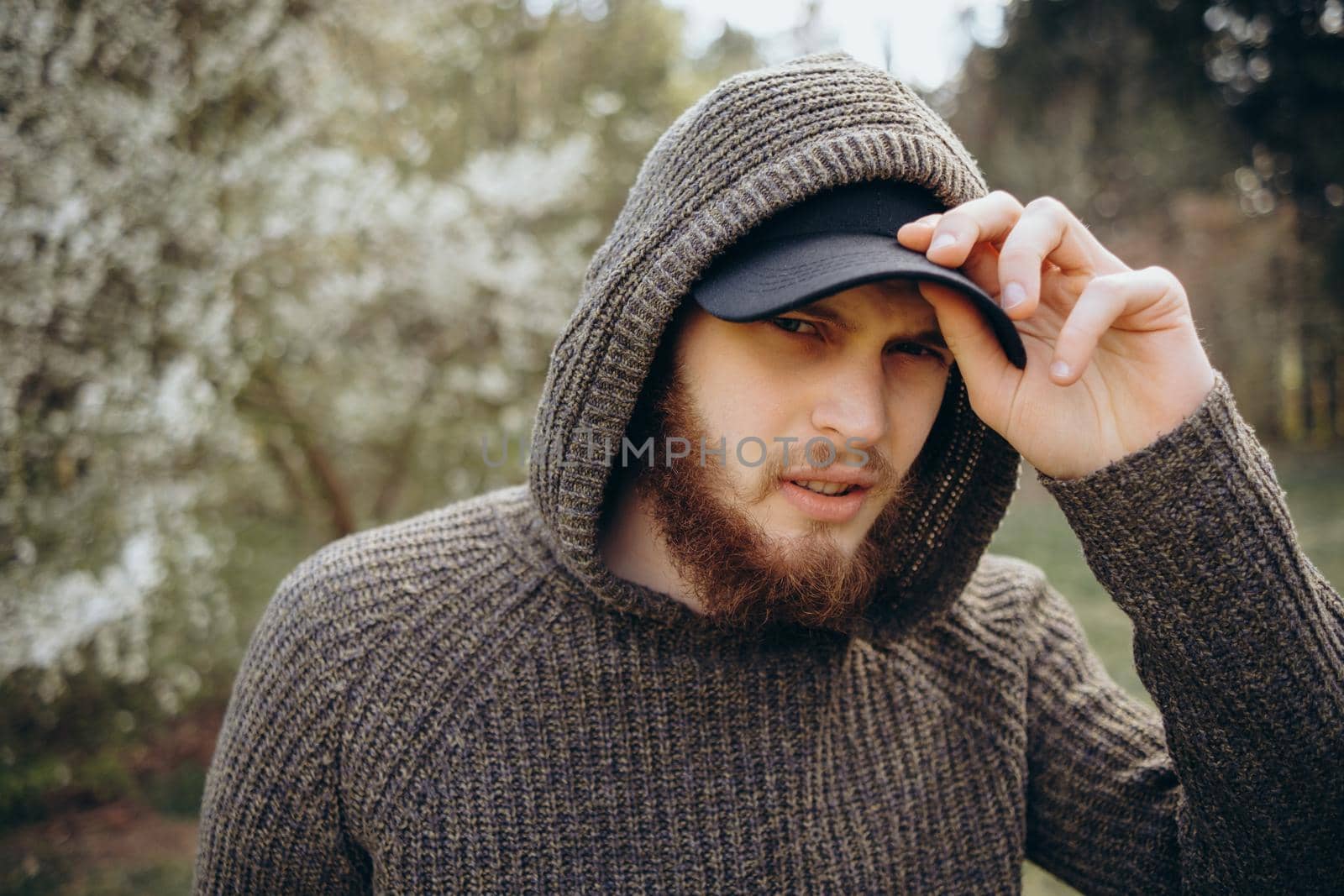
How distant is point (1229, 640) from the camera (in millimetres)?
1271

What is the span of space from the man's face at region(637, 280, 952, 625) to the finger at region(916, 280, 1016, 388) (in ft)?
0.19

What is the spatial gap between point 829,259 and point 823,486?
0.39 m

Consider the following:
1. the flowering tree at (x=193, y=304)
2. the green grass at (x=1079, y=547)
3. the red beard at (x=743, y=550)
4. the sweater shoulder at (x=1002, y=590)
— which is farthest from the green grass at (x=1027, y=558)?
the red beard at (x=743, y=550)

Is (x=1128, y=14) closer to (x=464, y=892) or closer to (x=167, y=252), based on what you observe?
(x=167, y=252)

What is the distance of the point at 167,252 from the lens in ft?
14.3

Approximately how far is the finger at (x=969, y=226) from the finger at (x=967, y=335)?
90 millimetres

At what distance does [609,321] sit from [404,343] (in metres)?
4.96

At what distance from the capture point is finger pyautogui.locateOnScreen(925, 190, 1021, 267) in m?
1.23

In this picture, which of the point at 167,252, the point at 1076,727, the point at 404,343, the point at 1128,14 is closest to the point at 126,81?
the point at 167,252

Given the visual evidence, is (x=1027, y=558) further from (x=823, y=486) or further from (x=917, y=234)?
(x=917, y=234)

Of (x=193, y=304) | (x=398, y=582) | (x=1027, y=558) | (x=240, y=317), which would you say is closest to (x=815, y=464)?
(x=398, y=582)

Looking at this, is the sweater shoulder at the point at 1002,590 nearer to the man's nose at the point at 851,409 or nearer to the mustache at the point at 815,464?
the mustache at the point at 815,464

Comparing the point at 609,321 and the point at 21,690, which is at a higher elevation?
the point at 609,321

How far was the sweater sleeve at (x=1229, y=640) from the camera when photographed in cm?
126
